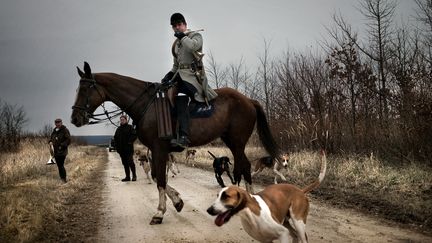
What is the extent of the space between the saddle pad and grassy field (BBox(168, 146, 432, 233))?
11.0ft

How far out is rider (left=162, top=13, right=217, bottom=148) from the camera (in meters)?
7.46

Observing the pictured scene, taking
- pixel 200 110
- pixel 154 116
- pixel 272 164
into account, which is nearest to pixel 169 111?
pixel 154 116

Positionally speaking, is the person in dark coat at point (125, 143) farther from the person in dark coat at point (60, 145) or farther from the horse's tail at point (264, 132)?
the horse's tail at point (264, 132)

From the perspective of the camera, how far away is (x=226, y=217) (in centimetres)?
446

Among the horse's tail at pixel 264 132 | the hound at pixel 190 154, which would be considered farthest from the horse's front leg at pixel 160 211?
the hound at pixel 190 154

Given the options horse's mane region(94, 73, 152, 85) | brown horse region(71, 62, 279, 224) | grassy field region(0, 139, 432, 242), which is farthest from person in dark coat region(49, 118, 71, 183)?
horse's mane region(94, 73, 152, 85)

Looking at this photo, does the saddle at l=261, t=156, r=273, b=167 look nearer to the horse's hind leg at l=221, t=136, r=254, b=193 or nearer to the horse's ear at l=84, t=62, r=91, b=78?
the horse's hind leg at l=221, t=136, r=254, b=193

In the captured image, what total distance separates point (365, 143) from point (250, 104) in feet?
19.2

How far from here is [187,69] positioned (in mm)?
7641

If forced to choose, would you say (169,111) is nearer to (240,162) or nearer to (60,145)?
(240,162)

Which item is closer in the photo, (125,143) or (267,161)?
(267,161)

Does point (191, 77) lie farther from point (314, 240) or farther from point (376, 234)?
point (376, 234)

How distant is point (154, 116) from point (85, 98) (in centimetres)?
135

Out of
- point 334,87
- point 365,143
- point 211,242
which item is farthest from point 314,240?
point 334,87
